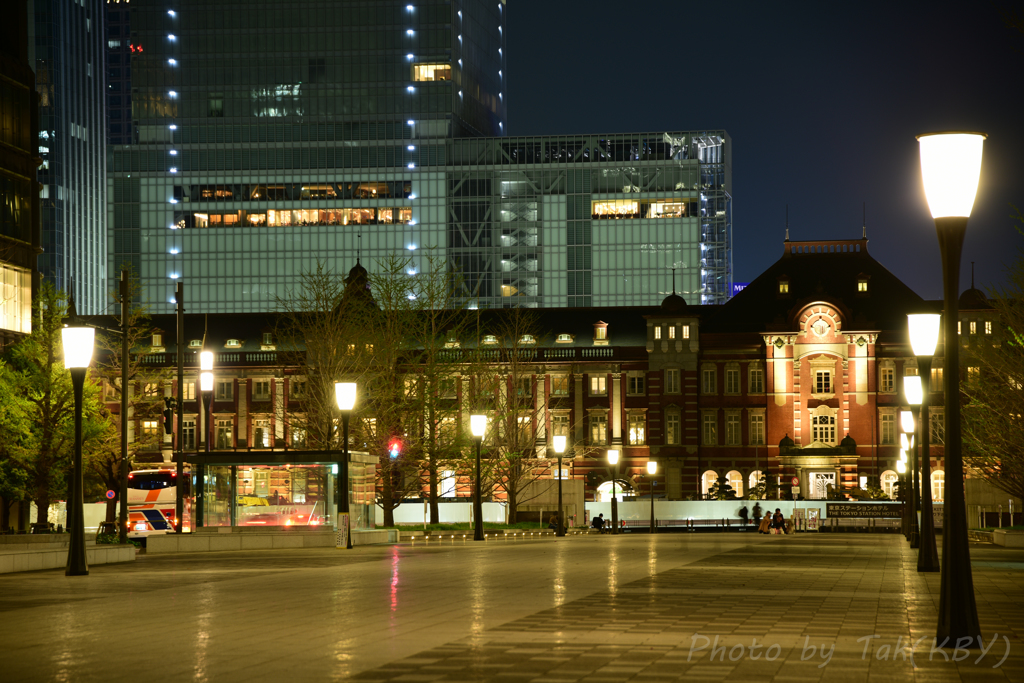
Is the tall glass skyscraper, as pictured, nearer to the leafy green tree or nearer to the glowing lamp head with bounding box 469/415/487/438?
the leafy green tree

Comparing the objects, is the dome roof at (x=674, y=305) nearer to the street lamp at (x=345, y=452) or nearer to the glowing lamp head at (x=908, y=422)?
the glowing lamp head at (x=908, y=422)

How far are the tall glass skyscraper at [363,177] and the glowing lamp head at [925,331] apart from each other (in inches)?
4503

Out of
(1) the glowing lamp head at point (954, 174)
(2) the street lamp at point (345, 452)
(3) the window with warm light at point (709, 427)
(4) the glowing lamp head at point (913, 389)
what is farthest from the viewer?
(3) the window with warm light at point (709, 427)

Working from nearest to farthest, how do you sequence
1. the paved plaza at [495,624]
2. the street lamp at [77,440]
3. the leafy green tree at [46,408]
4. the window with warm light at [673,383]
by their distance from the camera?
the paved plaza at [495,624] → the street lamp at [77,440] → the leafy green tree at [46,408] → the window with warm light at [673,383]

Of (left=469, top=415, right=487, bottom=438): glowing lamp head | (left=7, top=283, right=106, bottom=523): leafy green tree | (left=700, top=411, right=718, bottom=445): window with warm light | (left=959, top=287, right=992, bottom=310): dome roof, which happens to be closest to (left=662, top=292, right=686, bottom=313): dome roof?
(left=700, top=411, right=718, bottom=445): window with warm light

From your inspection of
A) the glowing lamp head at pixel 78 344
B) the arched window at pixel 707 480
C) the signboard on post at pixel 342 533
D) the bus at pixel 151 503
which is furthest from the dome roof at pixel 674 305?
the glowing lamp head at pixel 78 344

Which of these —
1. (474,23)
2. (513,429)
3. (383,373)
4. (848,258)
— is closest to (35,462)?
(383,373)

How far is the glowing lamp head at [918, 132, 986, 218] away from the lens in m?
12.6

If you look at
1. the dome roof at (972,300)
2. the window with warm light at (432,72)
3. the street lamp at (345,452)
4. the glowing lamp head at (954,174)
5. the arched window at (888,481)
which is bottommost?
the arched window at (888,481)

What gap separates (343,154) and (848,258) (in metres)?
65.8

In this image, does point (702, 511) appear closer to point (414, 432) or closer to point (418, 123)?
point (414, 432)

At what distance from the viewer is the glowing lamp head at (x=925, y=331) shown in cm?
2039

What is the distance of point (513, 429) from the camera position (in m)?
59.0

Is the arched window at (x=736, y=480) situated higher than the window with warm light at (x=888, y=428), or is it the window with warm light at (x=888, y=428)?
the window with warm light at (x=888, y=428)
